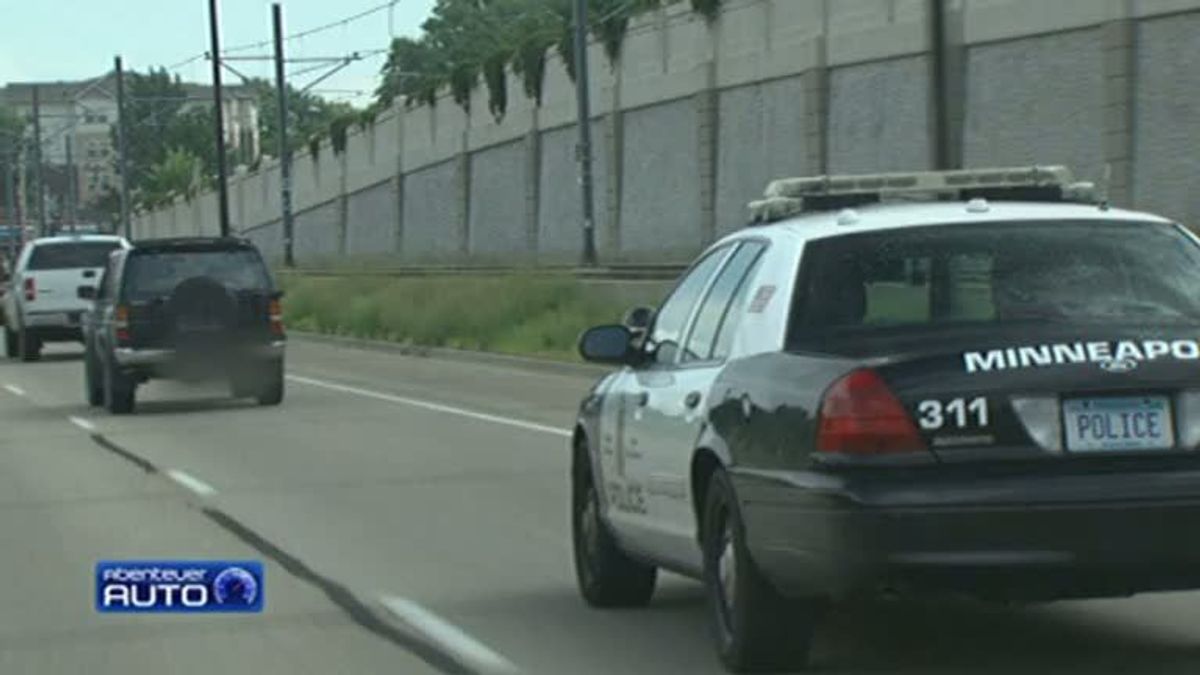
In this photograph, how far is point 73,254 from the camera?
40.9 meters

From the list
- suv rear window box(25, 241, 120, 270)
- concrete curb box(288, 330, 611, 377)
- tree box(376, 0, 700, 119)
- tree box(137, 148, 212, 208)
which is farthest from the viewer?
tree box(137, 148, 212, 208)

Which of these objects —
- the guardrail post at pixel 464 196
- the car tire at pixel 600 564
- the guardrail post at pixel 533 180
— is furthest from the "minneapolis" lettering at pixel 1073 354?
the guardrail post at pixel 464 196

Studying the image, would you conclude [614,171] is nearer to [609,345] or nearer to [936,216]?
[609,345]

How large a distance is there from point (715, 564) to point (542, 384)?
21609 mm

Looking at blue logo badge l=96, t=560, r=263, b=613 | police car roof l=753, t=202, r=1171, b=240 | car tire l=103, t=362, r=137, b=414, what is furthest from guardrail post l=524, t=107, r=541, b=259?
police car roof l=753, t=202, r=1171, b=240

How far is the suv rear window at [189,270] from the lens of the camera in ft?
86.9

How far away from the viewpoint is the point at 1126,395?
7859 millimetres

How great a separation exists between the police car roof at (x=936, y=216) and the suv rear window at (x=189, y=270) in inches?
709

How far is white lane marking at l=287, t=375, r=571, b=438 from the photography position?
22500mm

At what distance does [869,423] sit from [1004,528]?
1.77ft

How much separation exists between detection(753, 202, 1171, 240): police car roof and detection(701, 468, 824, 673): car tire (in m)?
1.01

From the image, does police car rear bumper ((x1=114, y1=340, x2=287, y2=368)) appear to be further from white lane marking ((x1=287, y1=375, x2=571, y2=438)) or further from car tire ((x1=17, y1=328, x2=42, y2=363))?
car tire ((x1=17, y1=328, x2=42, y2=363))

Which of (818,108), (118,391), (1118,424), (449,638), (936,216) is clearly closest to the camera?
(1118,424)

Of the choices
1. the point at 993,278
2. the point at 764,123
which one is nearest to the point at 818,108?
the point at 764,123
